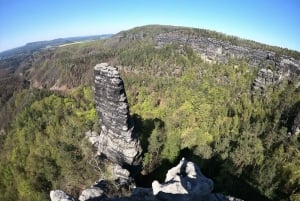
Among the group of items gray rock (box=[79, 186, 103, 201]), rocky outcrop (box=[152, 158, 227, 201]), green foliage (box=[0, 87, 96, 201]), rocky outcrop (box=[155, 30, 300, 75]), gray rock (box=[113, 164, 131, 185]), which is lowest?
green foliage (box=[0, 87, 96, 201])

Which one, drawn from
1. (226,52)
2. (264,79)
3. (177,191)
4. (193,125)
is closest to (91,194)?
(177,191)

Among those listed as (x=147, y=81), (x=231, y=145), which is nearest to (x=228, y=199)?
(x=231, y=145)

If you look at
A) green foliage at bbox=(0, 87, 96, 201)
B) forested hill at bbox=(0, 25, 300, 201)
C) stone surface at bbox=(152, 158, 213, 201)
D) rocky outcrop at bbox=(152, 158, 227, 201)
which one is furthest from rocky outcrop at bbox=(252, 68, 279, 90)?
stone surface at bbox=(152, 158, 213, 201)

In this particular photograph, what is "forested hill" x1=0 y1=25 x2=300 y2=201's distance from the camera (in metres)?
47.9

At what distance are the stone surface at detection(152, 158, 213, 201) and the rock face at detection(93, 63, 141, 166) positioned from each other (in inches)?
838

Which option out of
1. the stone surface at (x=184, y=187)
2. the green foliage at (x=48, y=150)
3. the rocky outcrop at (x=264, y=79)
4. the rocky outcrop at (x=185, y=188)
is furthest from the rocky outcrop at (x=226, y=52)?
the stone surface at (x=184, y=187)

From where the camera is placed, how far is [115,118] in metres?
54.2

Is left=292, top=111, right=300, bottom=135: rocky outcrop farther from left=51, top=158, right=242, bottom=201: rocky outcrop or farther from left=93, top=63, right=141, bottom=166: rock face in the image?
left=93, top=63, right=141, bottom=166: rock face

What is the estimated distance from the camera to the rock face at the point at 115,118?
5219 cm

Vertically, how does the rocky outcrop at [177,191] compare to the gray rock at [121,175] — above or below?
above

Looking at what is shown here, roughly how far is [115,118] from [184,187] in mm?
27199

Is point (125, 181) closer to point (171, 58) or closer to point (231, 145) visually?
point (231, 145)

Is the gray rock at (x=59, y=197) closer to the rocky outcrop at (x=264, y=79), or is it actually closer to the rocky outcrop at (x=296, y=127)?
the rocky outcrop at (x=296, y=127)

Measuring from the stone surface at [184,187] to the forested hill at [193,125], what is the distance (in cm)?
1204
